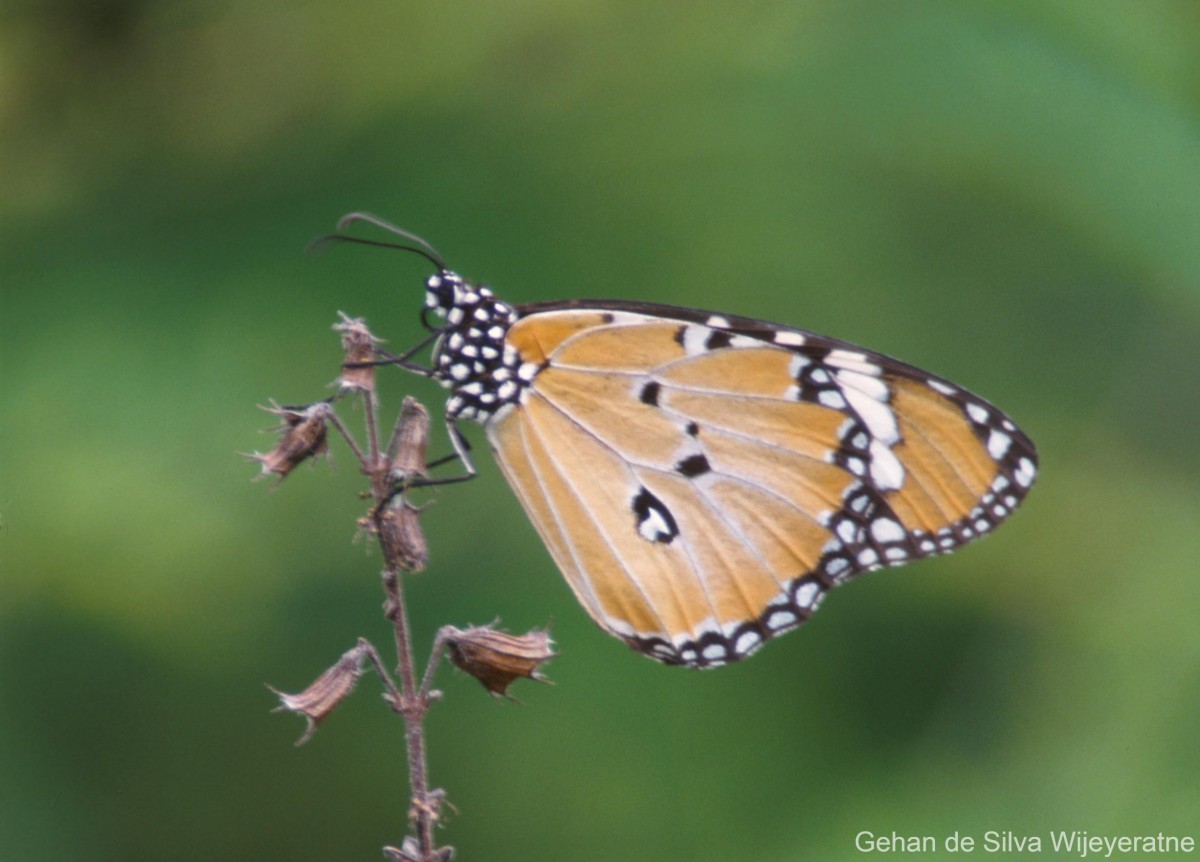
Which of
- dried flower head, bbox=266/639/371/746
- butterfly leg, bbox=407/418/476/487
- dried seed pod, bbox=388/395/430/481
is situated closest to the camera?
dried flower head, bbox=266/639/371/746

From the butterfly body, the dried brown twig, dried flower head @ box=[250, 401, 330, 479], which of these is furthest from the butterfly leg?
dried flower head @ box=[250, 401, 330, 479]

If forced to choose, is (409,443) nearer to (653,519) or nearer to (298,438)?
(298,438)

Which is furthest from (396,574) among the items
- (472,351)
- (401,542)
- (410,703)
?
(472,351)

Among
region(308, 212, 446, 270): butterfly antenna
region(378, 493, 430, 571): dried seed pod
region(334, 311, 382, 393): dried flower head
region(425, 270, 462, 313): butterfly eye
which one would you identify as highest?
region(308, 212, 446, 270): butterfly antenna

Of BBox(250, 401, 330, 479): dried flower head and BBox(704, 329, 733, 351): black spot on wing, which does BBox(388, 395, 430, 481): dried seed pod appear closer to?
BBox(250, 401, 330, 479): dried flower head

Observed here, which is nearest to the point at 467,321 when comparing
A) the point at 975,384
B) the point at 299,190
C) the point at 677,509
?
the point at 677,509

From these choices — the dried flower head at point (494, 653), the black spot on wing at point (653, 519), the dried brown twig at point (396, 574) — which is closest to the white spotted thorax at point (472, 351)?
the black spot on wing at point (653, 519)

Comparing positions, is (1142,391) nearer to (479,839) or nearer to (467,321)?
→ (467,321)
